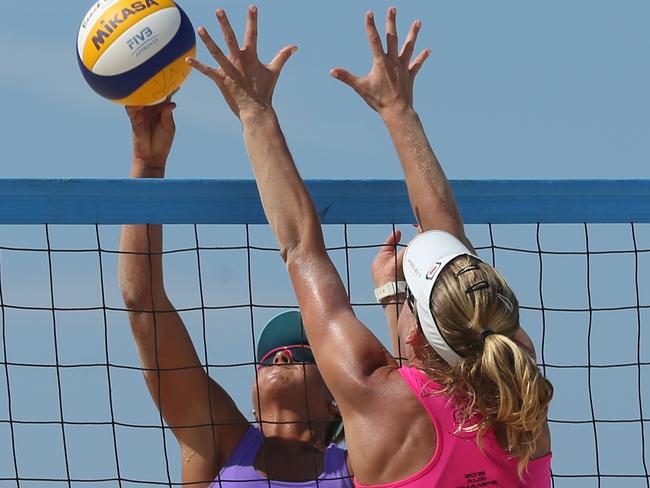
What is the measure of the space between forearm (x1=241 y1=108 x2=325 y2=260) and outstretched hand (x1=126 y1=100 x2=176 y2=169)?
934 millimetres

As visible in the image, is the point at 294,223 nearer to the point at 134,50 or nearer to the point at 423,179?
the point at 423,179

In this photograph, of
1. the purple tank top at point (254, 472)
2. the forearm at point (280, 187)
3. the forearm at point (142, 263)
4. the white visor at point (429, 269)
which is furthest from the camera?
the forearm at point (142, 263)

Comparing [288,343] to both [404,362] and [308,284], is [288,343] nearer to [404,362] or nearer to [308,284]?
[404,362]

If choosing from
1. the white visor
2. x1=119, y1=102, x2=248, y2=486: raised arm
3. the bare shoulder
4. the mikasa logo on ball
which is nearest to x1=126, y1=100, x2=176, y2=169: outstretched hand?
x1=119, y1=102, x2=248, y2=486: raised arm

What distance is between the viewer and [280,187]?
340cm

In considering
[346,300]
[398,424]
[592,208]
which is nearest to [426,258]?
[346,300]

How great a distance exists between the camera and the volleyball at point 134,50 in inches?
174

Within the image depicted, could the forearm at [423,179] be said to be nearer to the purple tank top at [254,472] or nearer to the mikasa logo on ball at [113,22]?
the purple tank top at [254,472]

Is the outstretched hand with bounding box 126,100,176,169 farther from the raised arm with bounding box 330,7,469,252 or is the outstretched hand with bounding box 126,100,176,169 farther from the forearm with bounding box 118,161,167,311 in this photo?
the raised arm with bounding box 330,7,469,252

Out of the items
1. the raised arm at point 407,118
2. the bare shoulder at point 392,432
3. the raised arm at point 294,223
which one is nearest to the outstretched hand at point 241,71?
the raised arm at point 294,223

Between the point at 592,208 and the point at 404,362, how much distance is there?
2.93ft

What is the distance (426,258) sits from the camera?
3191 millimetres

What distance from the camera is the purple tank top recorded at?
4254 mm

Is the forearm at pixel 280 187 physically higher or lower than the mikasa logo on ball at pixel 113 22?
lower
